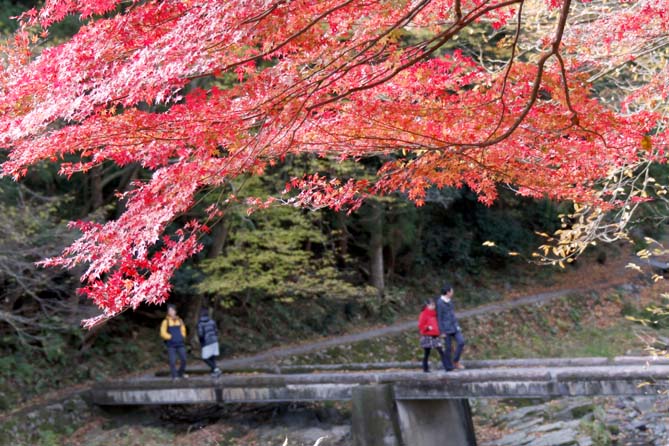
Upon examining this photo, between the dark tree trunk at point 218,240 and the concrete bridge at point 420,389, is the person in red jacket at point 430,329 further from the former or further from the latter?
the dark tree trunk at point 218,240

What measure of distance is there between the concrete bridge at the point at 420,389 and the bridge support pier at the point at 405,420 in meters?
0.01

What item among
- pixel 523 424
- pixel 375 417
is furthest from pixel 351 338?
pixel 375 417


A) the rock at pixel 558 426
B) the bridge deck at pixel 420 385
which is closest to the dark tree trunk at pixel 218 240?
the bridge deck at pixel 420 385

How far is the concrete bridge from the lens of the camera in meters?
8.93

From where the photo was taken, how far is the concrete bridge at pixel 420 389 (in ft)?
29.3

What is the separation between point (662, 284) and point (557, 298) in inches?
137

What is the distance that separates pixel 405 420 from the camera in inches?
398

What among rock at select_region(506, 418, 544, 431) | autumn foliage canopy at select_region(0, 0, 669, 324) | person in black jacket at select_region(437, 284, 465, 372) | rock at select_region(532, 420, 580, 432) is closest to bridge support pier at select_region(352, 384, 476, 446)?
person in black jacket at select_region(437, 284, 465, 372)

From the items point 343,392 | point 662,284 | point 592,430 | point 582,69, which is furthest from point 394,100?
point 662,284

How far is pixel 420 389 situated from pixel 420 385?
0.19 ft

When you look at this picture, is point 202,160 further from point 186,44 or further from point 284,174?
point 284,174

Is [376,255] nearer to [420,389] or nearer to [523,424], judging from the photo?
[523,424]

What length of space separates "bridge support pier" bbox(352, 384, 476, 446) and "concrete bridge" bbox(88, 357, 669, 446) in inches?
0.5

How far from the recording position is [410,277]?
22.8m
